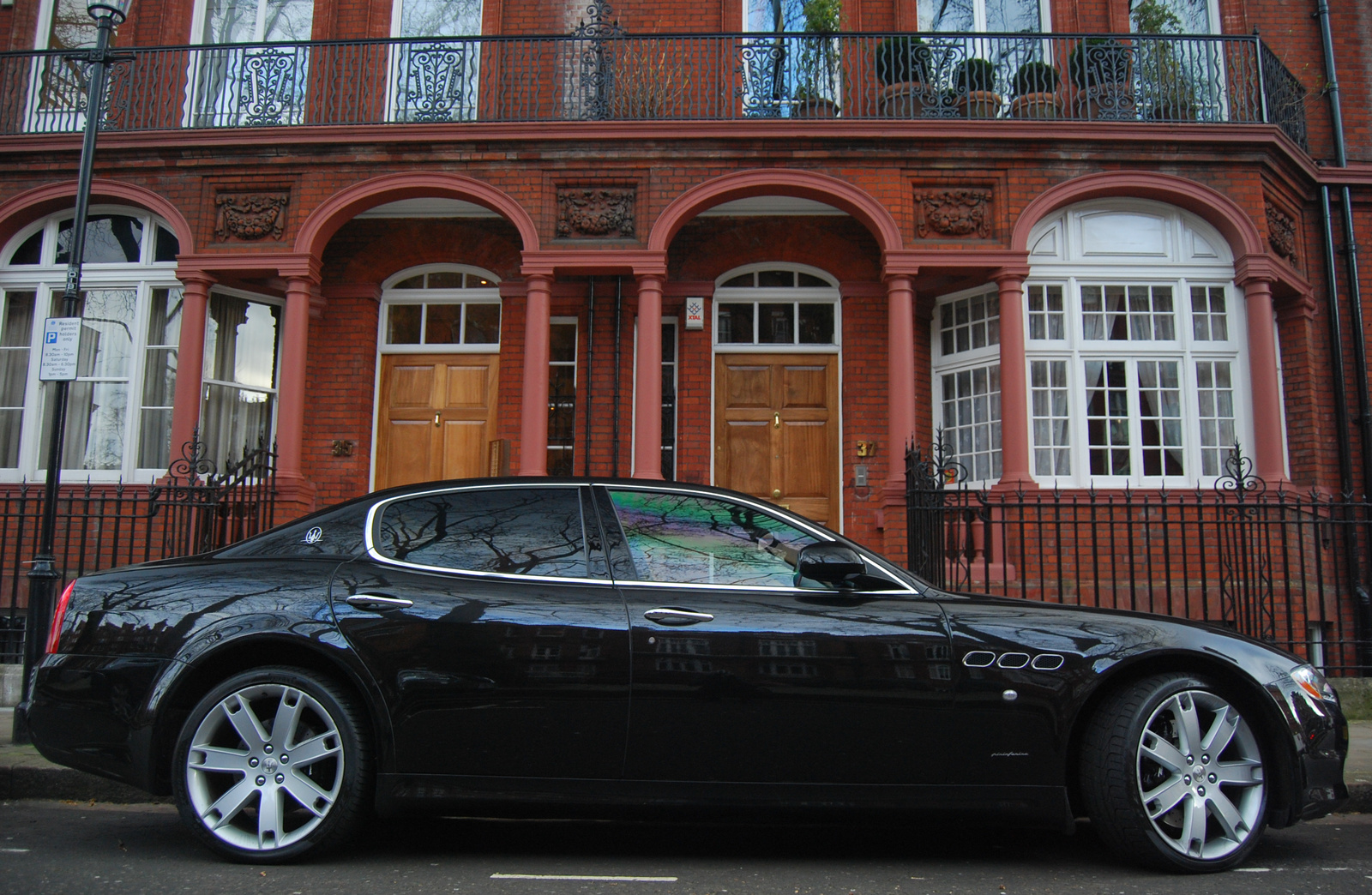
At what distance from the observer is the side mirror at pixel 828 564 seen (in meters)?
3.99

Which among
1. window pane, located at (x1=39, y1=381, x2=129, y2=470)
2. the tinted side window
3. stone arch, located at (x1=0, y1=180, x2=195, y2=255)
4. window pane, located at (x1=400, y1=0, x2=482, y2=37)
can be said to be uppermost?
window pane, located at (x1=400, y1=0, x2=482, y2=37)

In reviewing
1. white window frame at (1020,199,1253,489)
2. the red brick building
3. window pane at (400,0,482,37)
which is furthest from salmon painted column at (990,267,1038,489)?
window pane at (400,0,482,37)

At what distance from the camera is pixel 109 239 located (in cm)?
1134

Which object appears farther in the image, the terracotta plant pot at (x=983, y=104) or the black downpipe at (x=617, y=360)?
the black downpipe at (x=617, y=360)

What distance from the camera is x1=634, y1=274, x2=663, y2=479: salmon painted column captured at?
986 centimetres

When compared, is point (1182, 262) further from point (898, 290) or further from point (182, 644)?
point (182, 644)

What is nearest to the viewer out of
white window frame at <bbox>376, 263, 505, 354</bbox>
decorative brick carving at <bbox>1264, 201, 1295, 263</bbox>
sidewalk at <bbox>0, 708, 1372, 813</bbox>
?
sidewalk at <bbox>0, 708, 1372, 813</bbox>

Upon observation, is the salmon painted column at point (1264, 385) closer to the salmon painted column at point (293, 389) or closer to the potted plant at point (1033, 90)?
the potted plant at point (1033, 90)

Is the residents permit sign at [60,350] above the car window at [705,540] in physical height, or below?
above

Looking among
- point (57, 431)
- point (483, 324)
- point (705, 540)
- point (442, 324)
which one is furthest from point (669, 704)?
point (442, 324)

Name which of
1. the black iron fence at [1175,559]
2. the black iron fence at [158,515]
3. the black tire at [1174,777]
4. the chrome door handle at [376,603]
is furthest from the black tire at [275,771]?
the black iron fence at [1175,559]

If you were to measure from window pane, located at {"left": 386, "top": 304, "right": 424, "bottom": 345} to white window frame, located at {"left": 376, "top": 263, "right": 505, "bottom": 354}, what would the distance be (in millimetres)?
46

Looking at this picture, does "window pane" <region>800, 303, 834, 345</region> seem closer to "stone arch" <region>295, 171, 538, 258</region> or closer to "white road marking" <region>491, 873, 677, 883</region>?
"stone arch" <region>295, 171, 538, 258</region>

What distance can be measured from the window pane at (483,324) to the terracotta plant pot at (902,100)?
4.62m
